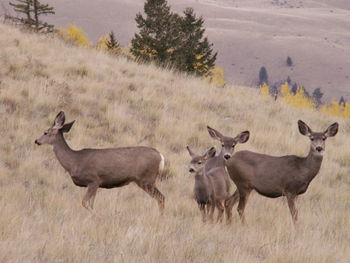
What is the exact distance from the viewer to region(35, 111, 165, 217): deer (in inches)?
313

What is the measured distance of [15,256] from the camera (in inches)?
191

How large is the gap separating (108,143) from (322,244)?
563 cm

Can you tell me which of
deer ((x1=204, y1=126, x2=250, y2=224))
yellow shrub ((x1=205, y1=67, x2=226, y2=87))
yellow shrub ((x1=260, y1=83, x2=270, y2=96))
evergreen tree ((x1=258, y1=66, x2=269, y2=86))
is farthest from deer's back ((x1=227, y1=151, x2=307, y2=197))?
evergreen tree ((x1=258, y1=66, x2=269, y2=86))

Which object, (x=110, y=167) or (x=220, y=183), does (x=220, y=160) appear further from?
A: (x=110, y=167)

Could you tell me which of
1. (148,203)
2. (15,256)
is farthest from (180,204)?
(15,256)

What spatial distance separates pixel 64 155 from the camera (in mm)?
8336

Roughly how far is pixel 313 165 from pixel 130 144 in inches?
174

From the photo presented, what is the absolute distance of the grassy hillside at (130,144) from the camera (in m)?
5.80

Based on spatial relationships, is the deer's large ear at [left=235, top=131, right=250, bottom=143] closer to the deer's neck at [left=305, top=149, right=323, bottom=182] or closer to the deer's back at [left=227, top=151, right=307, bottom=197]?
the deer's back at [left=227, top=151, right=307, bottom=197]

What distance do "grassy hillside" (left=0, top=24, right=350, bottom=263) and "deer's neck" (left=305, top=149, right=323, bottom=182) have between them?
717 millimetres

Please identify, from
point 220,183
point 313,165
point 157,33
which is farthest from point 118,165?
point 157,33

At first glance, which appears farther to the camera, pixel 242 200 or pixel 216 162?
pixel 216 162

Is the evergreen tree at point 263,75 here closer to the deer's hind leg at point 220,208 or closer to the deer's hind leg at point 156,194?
the deer's hind leg at point 220,208

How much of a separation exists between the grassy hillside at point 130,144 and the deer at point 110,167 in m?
0.33
